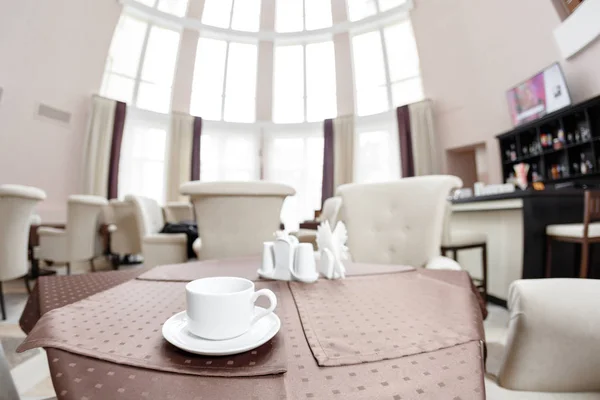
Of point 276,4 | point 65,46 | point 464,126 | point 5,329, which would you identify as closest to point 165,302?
point 5,329

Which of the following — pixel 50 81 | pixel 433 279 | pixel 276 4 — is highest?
pixel 276 4

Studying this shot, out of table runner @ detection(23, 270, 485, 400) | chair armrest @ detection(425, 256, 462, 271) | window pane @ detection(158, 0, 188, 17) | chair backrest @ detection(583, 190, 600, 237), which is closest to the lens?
table runner @ detection(23, 270, 485, 400)

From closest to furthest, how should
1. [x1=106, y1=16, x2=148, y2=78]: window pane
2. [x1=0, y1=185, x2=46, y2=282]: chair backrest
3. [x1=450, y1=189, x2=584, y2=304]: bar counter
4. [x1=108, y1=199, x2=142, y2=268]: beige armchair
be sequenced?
[x1=450, y1=189, x2=584, y2=304]: bar counter < [x1=0, y1=185, x2=46, y2=282]: chair backrest < [x1=106, y1=16, x2=148, y2=78]: window pane < [x1=108, y1=199, x2=142, y2=268]: beige armchair

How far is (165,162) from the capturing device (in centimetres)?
563

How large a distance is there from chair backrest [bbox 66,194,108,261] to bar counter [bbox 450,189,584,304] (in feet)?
12.2

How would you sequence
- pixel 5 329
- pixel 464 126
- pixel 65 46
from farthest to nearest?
pixel 464 126 < pixel 65 46 < pixel 5 329

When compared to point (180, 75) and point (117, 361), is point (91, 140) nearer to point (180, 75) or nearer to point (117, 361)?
point (180, 75)

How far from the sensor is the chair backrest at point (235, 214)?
1.71m

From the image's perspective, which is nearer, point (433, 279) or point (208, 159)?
point (433, 279)

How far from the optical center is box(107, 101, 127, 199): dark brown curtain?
514 centimetres

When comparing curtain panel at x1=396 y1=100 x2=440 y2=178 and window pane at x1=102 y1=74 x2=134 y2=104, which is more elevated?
window pane at x1=102 y1=74 x2=134 y2=104

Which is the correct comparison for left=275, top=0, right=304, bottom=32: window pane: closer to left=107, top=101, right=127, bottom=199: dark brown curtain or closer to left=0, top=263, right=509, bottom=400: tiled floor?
left=0, top=263, right=509, bottom=400: tiled floor

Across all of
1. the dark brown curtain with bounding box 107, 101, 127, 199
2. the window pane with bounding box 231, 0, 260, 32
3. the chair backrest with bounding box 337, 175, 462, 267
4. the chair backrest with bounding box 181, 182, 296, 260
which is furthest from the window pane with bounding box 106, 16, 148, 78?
the chair backrest with bounding box 337, 175, 462, 267

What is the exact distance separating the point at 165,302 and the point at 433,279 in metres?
0.63
